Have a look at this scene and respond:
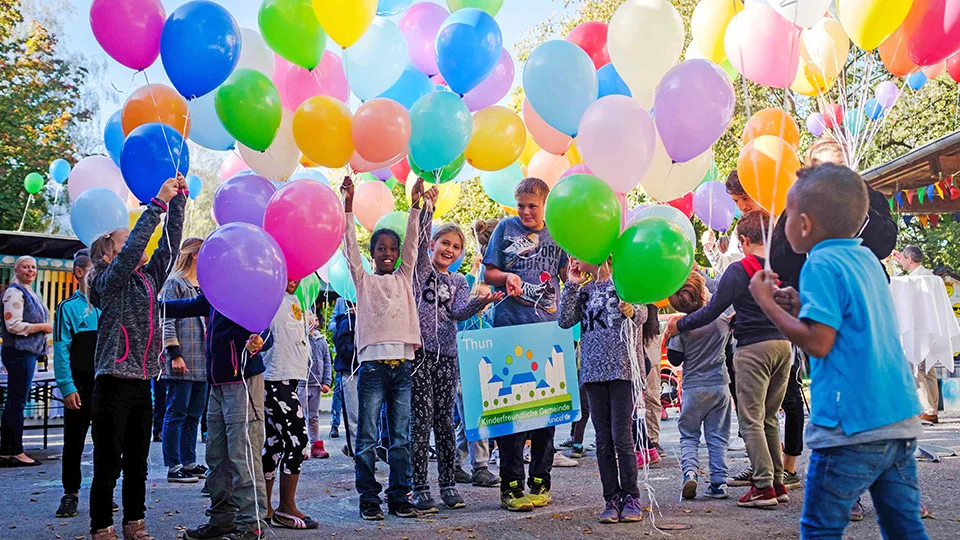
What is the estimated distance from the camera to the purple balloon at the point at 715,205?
22.5 ft

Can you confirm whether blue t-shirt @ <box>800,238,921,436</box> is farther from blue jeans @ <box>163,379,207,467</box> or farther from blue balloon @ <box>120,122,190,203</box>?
blue jeans @ <box>163,379,207,467</box>

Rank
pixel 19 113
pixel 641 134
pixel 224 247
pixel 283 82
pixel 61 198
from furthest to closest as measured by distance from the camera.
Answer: pixel 61 198 < pixel 19 113 < pixel 283 82 < pixel 641 134 < pixel 224 247

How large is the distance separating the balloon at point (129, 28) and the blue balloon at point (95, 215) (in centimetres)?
142

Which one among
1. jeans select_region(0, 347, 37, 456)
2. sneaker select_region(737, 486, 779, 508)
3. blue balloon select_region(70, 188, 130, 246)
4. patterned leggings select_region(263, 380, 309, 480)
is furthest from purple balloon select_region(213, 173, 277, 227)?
jeans select_region(0, 347, 37, 456)

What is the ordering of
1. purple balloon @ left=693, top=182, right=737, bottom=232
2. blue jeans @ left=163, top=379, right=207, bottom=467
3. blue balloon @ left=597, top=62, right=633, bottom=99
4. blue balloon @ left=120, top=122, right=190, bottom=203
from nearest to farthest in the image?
blue balloon @ left=120, top=122, right=190, bottom=203, blue balloon @ left=597, top=62, right=633, bottom=99, blue jeans @ left=163, top=379, right=207, bottom=467, purple balloon @ left=693, top=182, right=737, bottom=232

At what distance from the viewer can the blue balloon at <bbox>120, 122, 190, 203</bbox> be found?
4.52m

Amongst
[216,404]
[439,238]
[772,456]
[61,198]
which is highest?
[61,198]

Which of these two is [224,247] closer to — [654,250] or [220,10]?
[220,10]

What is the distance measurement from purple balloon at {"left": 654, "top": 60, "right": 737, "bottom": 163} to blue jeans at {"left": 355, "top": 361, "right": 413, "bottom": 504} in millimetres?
2089

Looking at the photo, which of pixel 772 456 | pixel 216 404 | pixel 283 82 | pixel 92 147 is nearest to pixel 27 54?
pixel 92 147

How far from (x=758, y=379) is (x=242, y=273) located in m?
3.09

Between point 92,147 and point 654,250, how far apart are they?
24.9 meters

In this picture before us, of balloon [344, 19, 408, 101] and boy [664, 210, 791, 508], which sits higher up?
balloon [344, 19, 408, 101]

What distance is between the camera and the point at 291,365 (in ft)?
16.1
